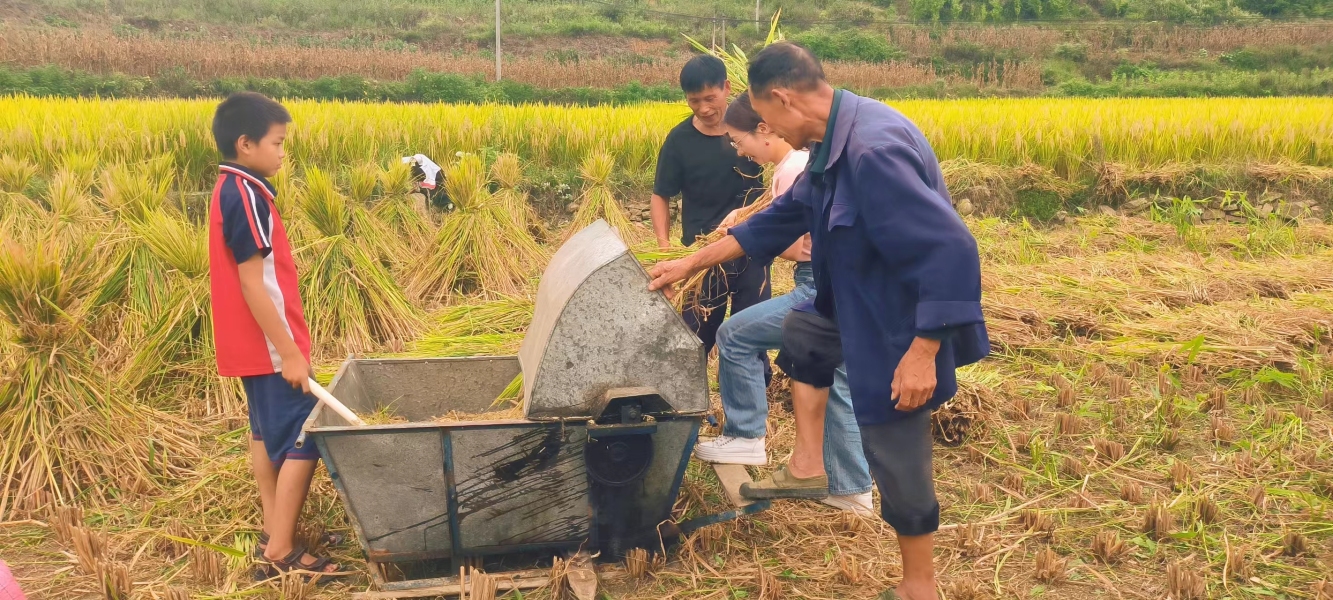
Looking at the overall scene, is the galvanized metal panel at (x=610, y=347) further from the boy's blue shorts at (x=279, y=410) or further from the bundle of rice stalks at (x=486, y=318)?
the bundle of rice stalks at (x=486, y=318)

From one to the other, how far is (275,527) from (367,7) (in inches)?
1394

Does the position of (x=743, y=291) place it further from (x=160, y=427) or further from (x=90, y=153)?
(x=90, y=153)

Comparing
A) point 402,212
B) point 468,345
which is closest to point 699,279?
point 468,345

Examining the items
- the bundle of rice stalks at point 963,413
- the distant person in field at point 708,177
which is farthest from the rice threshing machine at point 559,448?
the bundle of rice stalks at point 963,413

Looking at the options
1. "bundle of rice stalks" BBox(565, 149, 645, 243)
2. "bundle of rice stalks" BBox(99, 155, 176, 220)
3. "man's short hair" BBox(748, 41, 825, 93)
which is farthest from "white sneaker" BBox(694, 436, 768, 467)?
"bundle of rice stalks" BBox(565, 149, 645, 243)

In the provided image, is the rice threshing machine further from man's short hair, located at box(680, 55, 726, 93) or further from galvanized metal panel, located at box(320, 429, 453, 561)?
man's short hair, located at box(680, 55, 726, 93)

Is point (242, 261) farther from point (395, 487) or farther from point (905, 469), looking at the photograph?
point (905, 469)

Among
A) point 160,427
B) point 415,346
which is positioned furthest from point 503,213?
point 160,427

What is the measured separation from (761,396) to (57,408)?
2567mm

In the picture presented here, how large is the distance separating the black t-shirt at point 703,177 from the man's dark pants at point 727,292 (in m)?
0.42

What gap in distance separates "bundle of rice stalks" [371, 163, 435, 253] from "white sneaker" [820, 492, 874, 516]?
3.92 m

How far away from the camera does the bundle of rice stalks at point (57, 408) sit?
3346 millimetres

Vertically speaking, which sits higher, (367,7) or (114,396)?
(367,7)

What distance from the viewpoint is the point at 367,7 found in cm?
3497
